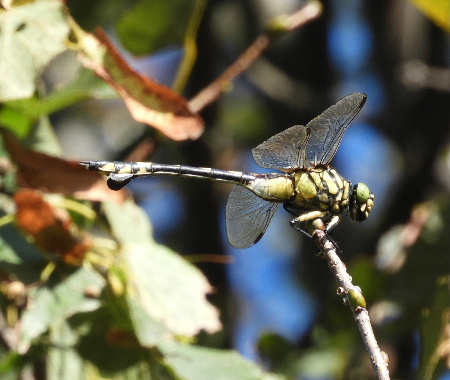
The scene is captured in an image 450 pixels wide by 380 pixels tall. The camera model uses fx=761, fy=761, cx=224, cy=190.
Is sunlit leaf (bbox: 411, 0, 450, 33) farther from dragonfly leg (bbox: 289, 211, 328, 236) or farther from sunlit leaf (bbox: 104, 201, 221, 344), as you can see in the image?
sunlit leaf (bbox: 104, 201, 221, 344)

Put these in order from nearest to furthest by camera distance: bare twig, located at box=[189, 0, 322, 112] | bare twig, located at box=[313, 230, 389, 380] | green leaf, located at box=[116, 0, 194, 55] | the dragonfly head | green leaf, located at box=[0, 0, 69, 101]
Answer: bare twig, located at box=[313, 230, 389, 380]
green leaf, located at box=[0, 0, 69, 101]
the dragonfly head
bare twig, located at box=[189, 0, 322, 112]
green leaf, located at box=[116, 0, 194, 55]

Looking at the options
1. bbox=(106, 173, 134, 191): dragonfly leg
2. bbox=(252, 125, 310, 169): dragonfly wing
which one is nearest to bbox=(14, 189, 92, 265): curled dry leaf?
bbox=(106, 173, 134, 191): dragonfly leg

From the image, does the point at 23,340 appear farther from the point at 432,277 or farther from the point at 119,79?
the point at 432,277

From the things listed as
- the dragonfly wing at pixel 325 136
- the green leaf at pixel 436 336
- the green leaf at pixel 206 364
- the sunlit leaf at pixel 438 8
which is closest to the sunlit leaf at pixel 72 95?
the dragonfly wing at pixel 325 136

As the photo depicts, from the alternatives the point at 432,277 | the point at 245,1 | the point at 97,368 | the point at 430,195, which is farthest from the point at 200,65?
the point at 97,368

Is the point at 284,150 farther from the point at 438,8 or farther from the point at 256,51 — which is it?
the point at 438,8

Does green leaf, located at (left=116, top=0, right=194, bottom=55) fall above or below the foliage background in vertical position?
above

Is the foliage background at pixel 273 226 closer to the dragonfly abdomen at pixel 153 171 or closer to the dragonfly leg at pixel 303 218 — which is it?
the dragonfly abdomen at pixel 153 171
